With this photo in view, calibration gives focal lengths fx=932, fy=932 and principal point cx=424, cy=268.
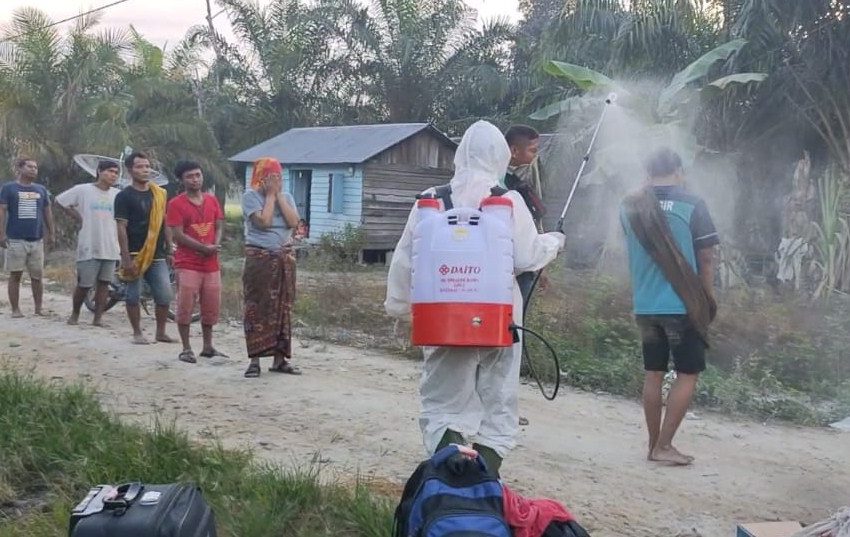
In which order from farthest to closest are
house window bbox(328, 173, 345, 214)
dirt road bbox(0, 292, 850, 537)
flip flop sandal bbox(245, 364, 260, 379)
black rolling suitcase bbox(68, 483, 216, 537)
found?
house window bbox(328, 173, 345, 214)
flip flop sandal bbox(245, 364, 260, 379)
dirt road bbox(0, 292, 850, 537)
black rolling suitcase bbox(68, 483, 216, 537)

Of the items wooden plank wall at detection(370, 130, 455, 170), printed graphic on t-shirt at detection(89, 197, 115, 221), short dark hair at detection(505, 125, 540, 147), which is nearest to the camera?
short dark hair at detection(505, 125, 540, 147)

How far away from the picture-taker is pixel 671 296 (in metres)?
5.14

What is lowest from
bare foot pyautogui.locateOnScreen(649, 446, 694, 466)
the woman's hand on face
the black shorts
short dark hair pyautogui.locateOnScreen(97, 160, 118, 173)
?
bare foot pyautogui.locateOnScreen(649, 446, 694, 466)

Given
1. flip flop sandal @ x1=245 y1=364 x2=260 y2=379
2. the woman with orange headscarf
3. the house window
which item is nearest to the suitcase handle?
the woman with orange headscarf

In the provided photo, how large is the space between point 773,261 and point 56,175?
605 inches

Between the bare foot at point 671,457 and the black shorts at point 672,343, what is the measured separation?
1.60ft

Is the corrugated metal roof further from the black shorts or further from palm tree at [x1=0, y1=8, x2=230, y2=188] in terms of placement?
the black shorts

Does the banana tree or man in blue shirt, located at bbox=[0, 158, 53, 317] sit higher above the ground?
the banana tree

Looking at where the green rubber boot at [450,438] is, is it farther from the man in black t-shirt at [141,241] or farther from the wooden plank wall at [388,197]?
Answer: the wooden plank wall at [388,197]

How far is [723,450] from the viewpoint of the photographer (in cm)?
586

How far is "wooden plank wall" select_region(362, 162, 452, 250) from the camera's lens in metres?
21.0

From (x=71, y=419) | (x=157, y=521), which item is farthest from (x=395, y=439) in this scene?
(x=157, y=521)

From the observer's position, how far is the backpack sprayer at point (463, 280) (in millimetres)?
4047

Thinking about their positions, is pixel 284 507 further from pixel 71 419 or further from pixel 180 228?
pixel 180 228
